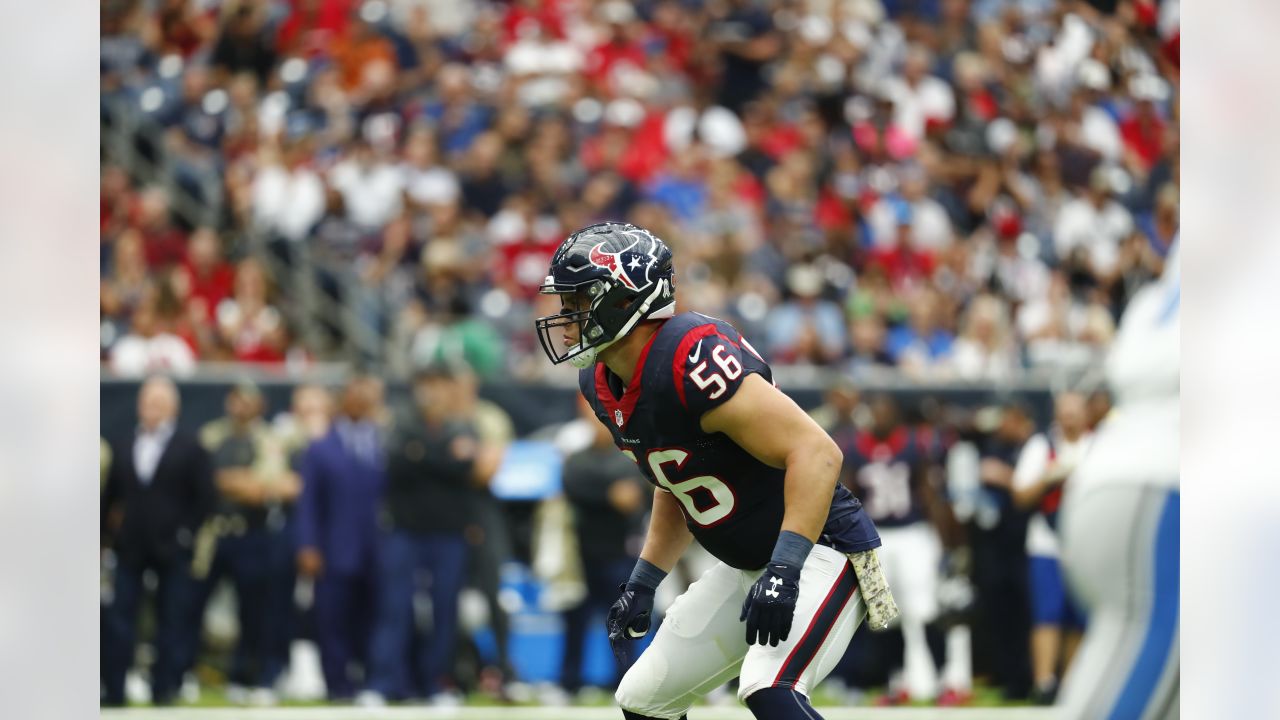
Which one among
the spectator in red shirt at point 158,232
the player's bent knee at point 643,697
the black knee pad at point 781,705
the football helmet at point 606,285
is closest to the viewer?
the black knee pad at point 781,705

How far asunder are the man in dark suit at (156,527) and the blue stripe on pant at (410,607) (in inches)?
42.3

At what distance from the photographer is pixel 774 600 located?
3.68 metres

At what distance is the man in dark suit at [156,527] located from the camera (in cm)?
872

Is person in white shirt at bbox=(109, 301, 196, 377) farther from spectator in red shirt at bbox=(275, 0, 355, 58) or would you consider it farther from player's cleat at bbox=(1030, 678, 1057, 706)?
player's cleat at bbox=(1030, 678, 1057, 706)

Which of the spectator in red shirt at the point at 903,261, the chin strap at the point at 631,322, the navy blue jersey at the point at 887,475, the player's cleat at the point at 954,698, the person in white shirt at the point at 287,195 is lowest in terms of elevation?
the player's cleat at the point at 954,698

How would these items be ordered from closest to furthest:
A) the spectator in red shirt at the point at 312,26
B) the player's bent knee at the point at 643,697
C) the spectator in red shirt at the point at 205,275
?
the player's bent knee at the point at 643,697, the spectator in red shirt at the point at 205,275, the spectator in red shirt at the point at 312,26

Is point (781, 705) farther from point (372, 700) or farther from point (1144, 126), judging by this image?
point (1144, 126)

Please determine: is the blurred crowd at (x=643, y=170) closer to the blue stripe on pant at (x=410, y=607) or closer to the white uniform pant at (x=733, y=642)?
the blue stripe on pant at (x=410, y=607)

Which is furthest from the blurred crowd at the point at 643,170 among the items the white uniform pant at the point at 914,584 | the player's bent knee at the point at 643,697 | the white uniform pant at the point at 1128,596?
the player's bent knee at the point at 643,697

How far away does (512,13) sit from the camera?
13.6 metres

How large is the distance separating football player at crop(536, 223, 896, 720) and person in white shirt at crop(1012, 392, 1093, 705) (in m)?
5.14

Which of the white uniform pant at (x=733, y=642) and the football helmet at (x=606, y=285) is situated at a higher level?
the football helmet at (x=606, y=285)
